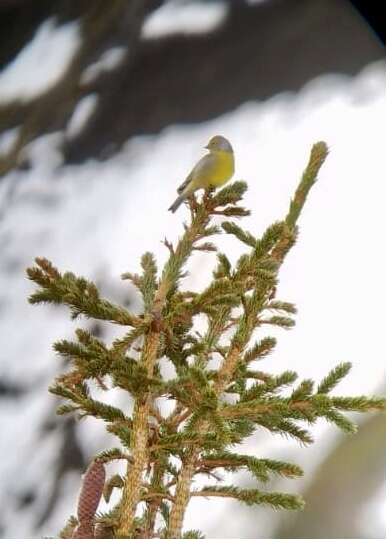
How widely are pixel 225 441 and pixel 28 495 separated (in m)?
1.04

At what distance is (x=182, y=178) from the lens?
1827mm

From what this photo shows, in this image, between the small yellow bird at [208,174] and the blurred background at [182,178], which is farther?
the blurred background at [182,178]

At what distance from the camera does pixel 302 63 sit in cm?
179

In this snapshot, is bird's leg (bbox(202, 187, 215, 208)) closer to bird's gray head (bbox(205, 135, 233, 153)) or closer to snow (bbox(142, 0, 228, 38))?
bird's gray head (bbox(205, 135, 233, 153))

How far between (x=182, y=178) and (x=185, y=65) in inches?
16.3

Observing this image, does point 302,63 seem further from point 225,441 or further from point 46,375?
point 225,441

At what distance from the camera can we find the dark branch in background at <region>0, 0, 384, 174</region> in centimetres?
179

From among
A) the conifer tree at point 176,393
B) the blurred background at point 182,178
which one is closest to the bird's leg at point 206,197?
the conifer tree at point 176,393

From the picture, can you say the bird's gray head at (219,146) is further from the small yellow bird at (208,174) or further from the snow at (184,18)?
the snow at (184,18)

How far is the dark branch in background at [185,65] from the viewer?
179cm

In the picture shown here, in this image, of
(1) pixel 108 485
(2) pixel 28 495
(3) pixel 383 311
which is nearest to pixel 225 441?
(1) pixel 108 485

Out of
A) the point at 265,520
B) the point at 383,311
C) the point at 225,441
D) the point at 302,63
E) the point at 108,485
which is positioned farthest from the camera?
the point at 302,63

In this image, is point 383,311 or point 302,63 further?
A: point 302,63

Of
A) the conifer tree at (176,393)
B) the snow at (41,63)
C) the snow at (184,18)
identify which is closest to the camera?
the conifer tree at (176,393)
